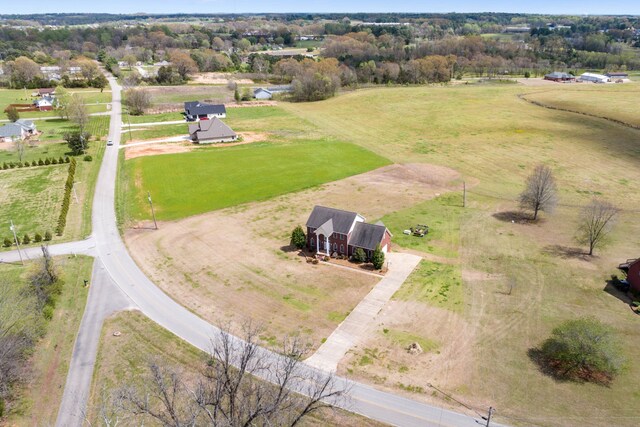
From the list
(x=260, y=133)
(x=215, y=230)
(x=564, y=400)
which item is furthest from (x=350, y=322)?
(x=260, y=133)

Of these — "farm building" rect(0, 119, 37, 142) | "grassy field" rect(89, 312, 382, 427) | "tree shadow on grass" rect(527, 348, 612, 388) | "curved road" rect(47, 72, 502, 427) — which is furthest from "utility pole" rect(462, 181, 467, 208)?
"farm building" rect(0, 119, 37, 142)

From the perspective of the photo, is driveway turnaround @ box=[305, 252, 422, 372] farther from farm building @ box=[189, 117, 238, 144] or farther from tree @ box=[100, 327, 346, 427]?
farm building @ box=[189, 117, 238, 144]

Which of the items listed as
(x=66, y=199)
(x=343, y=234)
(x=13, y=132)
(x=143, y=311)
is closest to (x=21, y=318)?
(x=143, y=311)

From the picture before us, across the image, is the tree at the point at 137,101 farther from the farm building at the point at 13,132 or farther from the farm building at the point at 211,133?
the farm building at the point at 211,133

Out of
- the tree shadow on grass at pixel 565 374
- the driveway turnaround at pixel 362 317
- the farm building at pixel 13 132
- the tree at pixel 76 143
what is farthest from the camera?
the farm building at pixel 13 132

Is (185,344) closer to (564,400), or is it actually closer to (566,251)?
(564,400)

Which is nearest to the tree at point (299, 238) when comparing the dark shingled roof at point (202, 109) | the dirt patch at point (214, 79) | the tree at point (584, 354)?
the tree at point (584, 354)
